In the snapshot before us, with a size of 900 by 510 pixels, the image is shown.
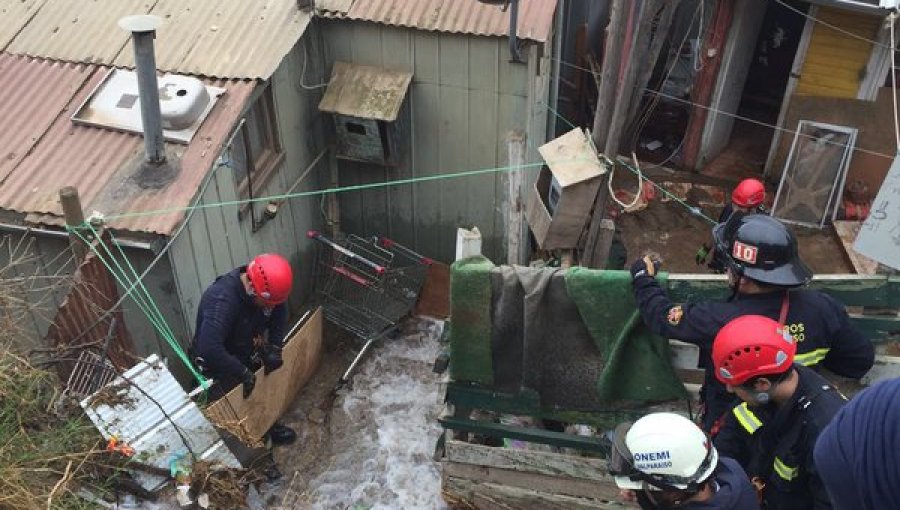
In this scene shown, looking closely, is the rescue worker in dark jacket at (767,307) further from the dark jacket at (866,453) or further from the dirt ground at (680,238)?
the dirt ground at (680,238)

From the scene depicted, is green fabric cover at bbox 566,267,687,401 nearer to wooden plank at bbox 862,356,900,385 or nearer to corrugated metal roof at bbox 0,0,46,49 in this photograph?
wooden plank at bbox 862,356,900,385

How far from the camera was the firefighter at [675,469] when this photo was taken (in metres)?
3.32

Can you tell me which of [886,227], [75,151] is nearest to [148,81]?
[75,151]

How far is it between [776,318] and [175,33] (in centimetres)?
616

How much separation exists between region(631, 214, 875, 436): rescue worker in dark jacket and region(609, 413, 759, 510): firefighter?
1.05 meters

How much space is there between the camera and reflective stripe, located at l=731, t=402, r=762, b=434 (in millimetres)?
4020

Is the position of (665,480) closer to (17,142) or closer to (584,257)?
(584,257)

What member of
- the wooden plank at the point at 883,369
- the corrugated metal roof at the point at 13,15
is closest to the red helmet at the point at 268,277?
the corrugated metal roof at the point at 13,15

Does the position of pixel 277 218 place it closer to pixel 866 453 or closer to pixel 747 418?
pixel 747 418

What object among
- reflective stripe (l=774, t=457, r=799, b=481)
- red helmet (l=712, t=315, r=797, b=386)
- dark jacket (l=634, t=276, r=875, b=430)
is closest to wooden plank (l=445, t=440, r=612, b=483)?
dark jacket (l=634, t=276, r=875, b=430)

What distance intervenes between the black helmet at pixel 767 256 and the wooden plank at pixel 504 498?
2117 mm

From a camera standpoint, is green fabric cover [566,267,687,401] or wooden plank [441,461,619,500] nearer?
green fabric cover [566,267,687,401]

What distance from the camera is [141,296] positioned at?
6355 mm

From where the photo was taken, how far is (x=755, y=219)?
449cm
